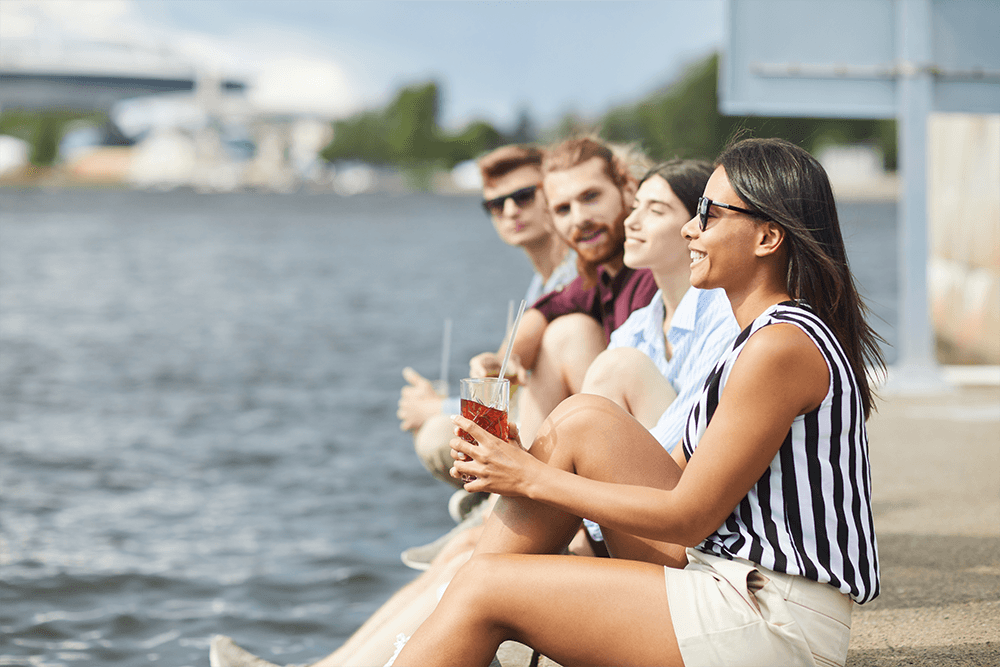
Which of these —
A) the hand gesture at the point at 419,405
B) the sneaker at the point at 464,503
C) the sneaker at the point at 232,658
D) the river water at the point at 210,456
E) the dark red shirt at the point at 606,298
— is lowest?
the river water at the point at 210,456

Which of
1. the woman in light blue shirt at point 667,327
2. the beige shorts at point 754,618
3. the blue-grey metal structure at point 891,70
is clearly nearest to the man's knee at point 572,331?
the woman in light blue shirt at point 667,327

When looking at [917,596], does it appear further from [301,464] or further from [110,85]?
[110,85]

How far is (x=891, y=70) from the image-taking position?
6.10 meters

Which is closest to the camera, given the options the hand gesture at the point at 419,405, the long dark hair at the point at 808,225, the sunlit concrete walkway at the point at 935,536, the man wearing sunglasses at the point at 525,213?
the long dark hair at the point at 808,225

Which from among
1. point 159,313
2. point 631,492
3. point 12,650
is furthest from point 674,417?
point 159,313

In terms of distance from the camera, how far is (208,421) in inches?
424

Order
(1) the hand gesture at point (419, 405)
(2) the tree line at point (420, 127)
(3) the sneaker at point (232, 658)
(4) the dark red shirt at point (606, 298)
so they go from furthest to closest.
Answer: (2) the tree line at point (420, 127) < (1) the hand gesture at point (419, 405) < (4) the dark red shirt at point (606, 298) < (3) the sneaker at point (232, 658)

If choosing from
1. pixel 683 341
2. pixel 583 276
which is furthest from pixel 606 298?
pixel 683 341

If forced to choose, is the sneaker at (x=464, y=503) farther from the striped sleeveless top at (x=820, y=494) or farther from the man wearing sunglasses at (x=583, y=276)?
the striped sleeveless top at (x=820, y=494)

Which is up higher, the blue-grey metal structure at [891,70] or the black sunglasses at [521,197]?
the blue-grey metal structure at [891,70]

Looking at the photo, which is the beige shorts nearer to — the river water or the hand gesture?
the river water

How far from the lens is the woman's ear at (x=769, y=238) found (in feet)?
5.89

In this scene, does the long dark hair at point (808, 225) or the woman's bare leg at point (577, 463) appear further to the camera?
the woman's bare leg at point (577, 463)

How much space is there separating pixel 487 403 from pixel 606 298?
4.39 feet
